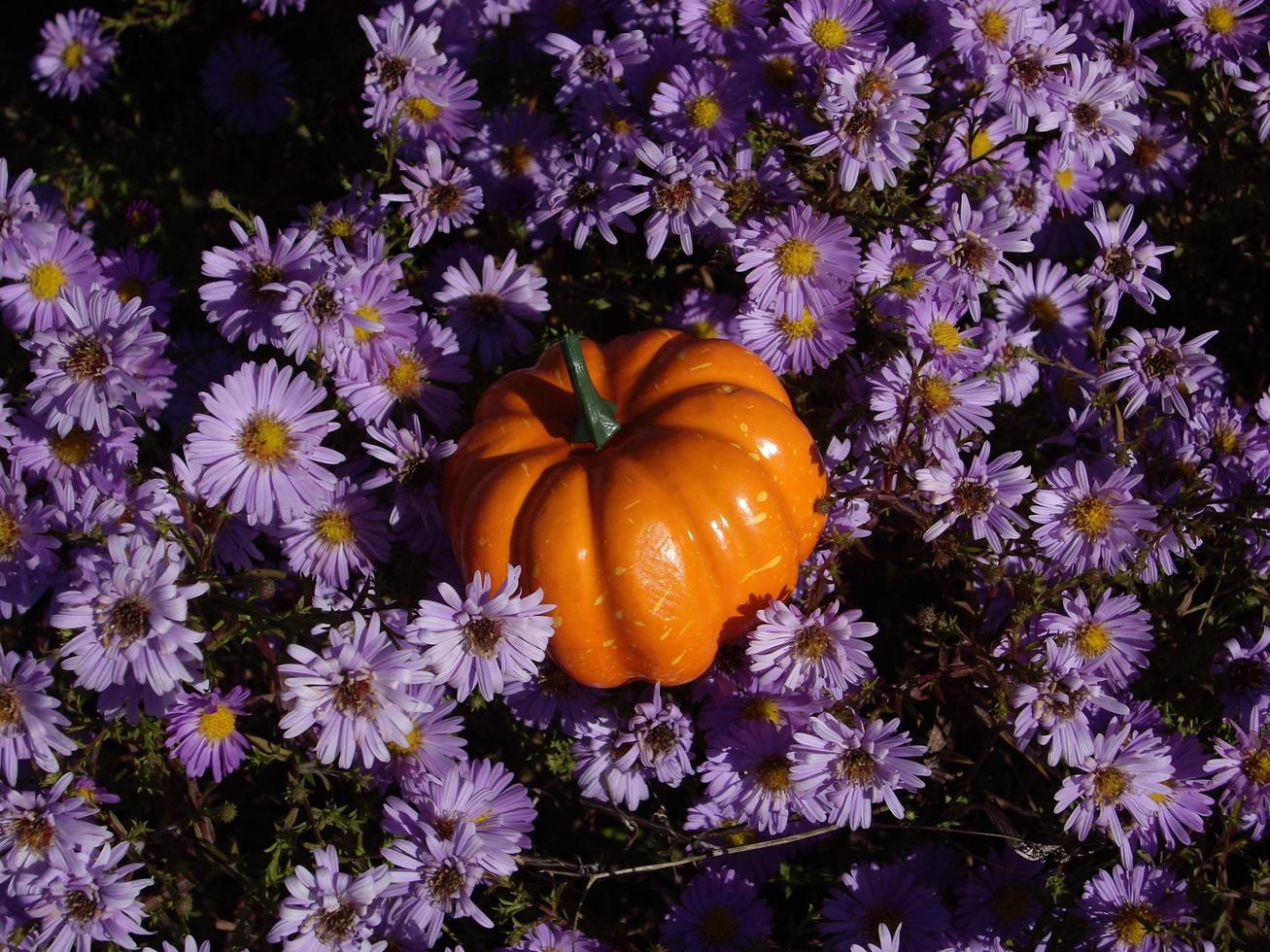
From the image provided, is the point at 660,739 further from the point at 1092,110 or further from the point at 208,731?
the point at 1092,110

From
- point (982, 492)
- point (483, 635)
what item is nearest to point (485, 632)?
point (483, 635)

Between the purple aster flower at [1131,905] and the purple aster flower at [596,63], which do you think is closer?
the purple aster flower at [1131,905]

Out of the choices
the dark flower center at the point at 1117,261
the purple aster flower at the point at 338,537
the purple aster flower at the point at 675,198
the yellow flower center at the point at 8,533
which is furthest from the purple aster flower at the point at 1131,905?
the yellow flower center at the point at 8,533

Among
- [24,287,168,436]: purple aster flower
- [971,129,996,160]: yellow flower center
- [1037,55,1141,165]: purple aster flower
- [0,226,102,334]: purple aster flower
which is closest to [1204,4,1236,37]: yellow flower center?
[1037,55,1141,165]: purple aster flower

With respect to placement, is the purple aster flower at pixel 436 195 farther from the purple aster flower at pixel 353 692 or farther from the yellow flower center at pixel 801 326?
the purple aster flower at pixel 353 692

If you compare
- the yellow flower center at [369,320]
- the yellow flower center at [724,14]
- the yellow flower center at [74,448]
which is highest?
the yellow flower center at [724,14]

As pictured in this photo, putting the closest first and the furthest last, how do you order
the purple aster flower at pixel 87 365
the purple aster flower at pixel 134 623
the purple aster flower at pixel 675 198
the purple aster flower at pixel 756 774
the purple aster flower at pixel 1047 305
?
the purple aster flower at pixel 134 623 → the purple aster flower at pixel 87 365 → the purple aster flower at pixel 756 774 → the purple aster flower at pixel 675 198 → the purple aster flower at pixel 1047 305
